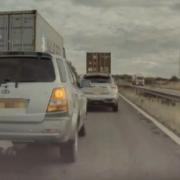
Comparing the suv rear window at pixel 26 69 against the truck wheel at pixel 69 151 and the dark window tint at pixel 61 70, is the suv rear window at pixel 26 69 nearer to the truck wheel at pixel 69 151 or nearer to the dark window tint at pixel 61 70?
the dark window tint at pixel 61 70

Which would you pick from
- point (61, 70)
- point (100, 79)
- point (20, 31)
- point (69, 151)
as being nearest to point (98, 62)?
point (100, 79)

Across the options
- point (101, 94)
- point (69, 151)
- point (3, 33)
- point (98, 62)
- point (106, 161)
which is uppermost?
point (3, 33)

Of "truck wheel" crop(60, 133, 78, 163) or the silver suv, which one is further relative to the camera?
"truck wheel" crop(60, 133, 78, 163)

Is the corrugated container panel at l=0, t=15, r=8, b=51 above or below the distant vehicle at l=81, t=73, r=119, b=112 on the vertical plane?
above

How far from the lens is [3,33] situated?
17516 mm

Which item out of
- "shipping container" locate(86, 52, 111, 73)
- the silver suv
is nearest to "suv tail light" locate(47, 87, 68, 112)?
the silver suv

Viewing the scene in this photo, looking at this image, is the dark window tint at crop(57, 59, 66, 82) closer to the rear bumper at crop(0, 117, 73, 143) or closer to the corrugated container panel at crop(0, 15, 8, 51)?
the rear bumper at crop(0, 117, 73, 143)

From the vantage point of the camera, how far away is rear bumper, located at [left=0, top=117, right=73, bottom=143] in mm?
8047

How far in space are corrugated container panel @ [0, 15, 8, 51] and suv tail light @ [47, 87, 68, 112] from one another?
964 centimetres

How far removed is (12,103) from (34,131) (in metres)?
0.57

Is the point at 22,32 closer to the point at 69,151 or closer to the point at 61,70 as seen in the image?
the point at 61,70

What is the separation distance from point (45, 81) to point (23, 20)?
987 cm

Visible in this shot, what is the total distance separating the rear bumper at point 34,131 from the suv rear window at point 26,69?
0.74 m

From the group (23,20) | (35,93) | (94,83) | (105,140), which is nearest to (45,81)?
(35,93)
